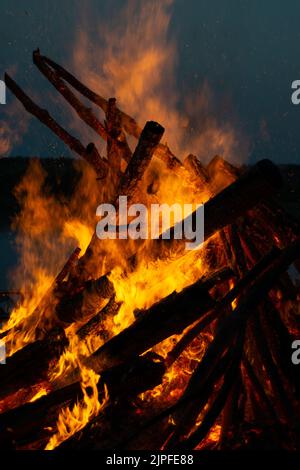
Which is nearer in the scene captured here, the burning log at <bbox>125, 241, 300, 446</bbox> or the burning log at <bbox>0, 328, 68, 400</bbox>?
the burning log at <bbox>125, 241, 300, 446</bbox>

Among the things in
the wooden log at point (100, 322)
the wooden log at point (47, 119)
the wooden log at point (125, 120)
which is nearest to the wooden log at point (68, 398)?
the wooden log at point (100, 322)

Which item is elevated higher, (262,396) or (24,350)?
(24,350)

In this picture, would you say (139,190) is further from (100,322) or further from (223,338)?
(223,338)

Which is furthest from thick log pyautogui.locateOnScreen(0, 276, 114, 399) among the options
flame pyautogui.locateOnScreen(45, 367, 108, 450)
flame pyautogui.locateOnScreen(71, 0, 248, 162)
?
flame pyautogui.locateOnScreen(71, 0, 248, 162)

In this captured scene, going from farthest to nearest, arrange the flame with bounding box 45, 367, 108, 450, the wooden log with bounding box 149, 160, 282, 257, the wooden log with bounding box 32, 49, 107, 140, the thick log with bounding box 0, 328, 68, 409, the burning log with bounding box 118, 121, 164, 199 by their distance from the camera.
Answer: the wooden log with bounding box 32, 49, 107, 140, the burning log with bounding box 118, 121, 164, 199, the thick log with bounding box 0, 328, 68, 409, the flame with bounding box 45, 367, 108, 450, the wooden log with bounding box 149, 160, 282, 257

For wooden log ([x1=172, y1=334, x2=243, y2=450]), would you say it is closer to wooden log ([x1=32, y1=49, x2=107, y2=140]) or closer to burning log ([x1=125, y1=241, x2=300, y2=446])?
burning log ([x1=125, y1=241, x2=300, y2=446])

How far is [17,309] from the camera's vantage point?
15.1ft

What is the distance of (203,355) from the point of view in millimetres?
2826

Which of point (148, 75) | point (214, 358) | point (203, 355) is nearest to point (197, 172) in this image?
point (203, 355)

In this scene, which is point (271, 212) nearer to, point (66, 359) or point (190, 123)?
point (66, 359)

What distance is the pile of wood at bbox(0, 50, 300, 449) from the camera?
8.31 ft

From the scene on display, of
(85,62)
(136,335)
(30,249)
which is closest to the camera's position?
(136,335)

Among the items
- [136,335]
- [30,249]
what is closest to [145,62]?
[136,335]
